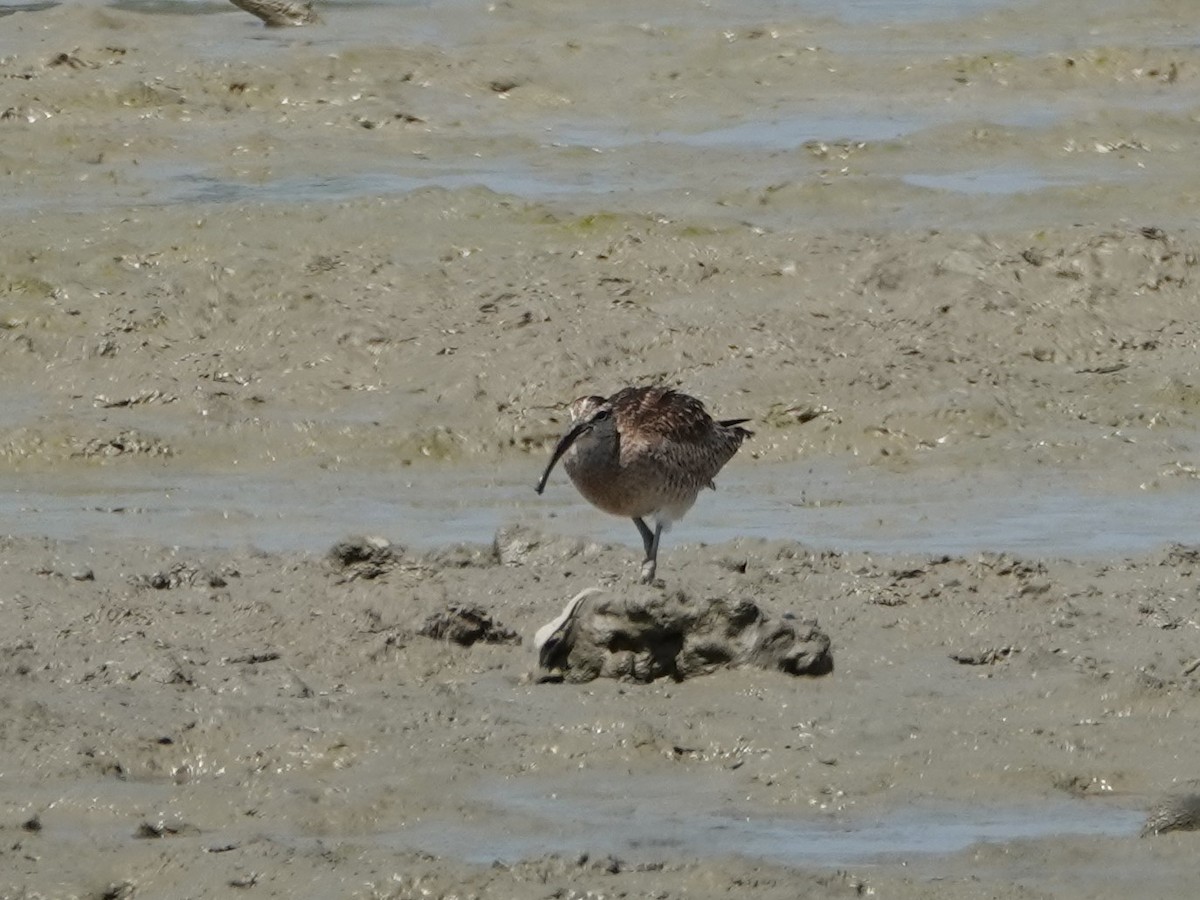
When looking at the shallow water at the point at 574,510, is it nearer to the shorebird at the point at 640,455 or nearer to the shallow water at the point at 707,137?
the shorebird at the point at 640,455

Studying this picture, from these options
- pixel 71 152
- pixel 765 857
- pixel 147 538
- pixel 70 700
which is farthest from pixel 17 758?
pixel 71 152

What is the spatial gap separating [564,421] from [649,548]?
247 cm

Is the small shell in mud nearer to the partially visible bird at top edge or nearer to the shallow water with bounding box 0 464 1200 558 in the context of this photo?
the shallow water with bounding box 0 464 1200 558

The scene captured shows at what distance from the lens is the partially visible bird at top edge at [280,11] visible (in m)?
17.8

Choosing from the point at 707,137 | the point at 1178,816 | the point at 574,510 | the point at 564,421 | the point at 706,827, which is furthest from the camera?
the point at 707,137

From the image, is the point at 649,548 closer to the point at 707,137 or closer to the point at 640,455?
the point at 640,455

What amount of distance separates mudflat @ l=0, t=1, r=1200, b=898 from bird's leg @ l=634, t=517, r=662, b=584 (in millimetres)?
85

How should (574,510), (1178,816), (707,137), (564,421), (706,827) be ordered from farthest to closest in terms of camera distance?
(707,137), (564,421), (574,510), (706,827), (1178,816)

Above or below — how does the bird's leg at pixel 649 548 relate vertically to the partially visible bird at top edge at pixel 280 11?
below

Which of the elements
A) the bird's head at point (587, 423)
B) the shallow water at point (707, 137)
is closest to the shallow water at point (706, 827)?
the bird's head at point (587, 423)

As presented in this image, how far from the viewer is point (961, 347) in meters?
11.7

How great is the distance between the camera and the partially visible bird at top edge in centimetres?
1781

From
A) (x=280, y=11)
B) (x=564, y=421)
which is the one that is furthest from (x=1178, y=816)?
(x=280, y=11)

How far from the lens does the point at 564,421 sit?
11047mm
